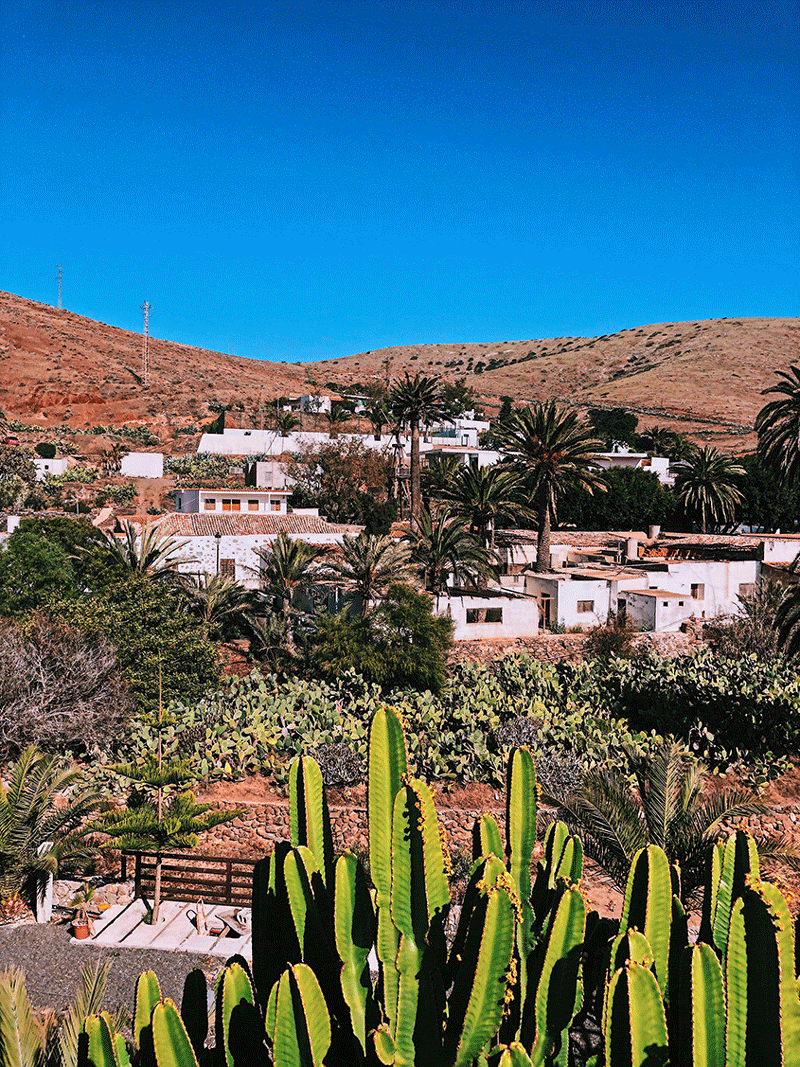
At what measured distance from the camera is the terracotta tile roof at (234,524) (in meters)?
29.8

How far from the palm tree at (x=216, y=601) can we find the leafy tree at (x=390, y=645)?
3808 millimetres

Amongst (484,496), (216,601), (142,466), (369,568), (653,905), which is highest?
(142,466)

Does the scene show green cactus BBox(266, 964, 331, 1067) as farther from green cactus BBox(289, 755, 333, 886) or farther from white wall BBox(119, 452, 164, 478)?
white wall BBox(119, 452, 164, 478)

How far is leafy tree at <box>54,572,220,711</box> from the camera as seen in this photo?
1989 centimetres

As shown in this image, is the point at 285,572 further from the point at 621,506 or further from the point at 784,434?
the point at 621,506

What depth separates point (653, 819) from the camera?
35.2 feet

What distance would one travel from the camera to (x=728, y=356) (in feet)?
325

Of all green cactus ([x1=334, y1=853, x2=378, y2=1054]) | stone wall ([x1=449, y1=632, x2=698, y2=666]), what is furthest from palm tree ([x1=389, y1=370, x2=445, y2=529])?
green cactus ([x1=334, y1=853, x2=378, y2=1054])

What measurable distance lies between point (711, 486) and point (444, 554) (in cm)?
2300

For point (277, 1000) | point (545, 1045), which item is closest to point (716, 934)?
point (545, 1045)

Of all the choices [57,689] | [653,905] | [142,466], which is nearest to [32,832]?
[57,689]

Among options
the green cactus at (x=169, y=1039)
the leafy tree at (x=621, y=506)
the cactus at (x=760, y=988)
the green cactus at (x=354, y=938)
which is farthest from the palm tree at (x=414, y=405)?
the cactus at (x=760, y=988)

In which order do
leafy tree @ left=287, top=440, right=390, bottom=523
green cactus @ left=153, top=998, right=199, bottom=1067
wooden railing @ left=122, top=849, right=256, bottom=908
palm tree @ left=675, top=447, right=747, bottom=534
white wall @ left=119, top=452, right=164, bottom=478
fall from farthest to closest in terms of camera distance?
white wall @ left=119, top=452, right=164, bottom=478 < palm tree @ left=675, top=447, right=747, bottom=534 < leafy tree @ left=287, top=440, right=390, bottom=523 < wooden railing @ left=122, top=849, right=256, bottom=908 < green cactus @ left=153, top=998, right=199, bottom=1067

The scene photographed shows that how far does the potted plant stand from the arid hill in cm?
3708
